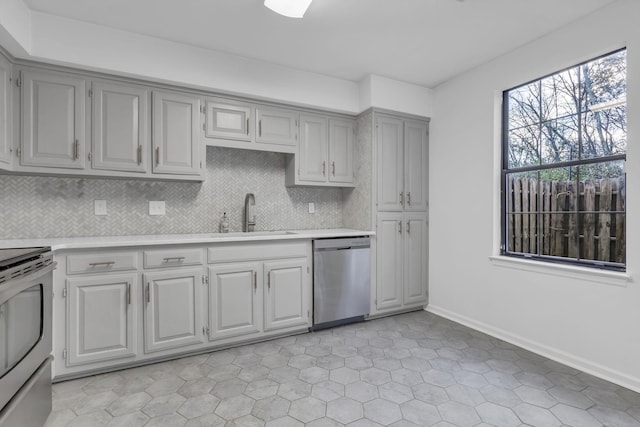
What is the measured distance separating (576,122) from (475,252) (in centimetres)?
136

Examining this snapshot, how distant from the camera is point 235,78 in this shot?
2922 mm

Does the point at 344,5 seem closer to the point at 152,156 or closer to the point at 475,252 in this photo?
the point at 152,156

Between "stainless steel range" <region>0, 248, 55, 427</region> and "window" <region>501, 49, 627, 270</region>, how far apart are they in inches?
134

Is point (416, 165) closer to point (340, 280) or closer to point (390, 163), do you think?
point (390, 163)

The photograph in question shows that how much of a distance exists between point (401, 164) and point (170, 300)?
2.58 m

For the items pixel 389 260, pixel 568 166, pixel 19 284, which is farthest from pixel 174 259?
pixel 568 166

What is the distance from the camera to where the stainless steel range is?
1306 millimetres

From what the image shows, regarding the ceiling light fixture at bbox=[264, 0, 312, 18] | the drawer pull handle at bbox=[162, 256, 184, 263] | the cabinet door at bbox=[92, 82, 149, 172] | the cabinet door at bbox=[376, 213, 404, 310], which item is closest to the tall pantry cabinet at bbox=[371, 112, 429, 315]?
the cabinet door at bbox=[376, 213, 404, 310]

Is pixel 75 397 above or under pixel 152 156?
under

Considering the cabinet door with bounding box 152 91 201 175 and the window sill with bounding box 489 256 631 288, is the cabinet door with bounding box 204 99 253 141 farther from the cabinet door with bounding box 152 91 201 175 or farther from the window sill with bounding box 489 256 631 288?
the window sill with bounding box 489 256 631 288

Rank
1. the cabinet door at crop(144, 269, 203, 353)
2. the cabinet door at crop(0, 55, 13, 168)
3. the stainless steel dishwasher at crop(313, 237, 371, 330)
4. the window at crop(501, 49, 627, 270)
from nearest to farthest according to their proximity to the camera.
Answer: the cabinet door at crop(0, 55, 13, 168) < the window at crop(501, 49, 627, 270) < the cabinet door at crop(144, 269, 203, 353) < the stainless steel dishwasher at crop(313, 237, 371, 330)

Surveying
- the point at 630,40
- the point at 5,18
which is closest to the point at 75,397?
the point at 5,18

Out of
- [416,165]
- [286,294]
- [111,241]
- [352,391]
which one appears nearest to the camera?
[352,391]

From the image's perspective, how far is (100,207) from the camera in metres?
2.75
